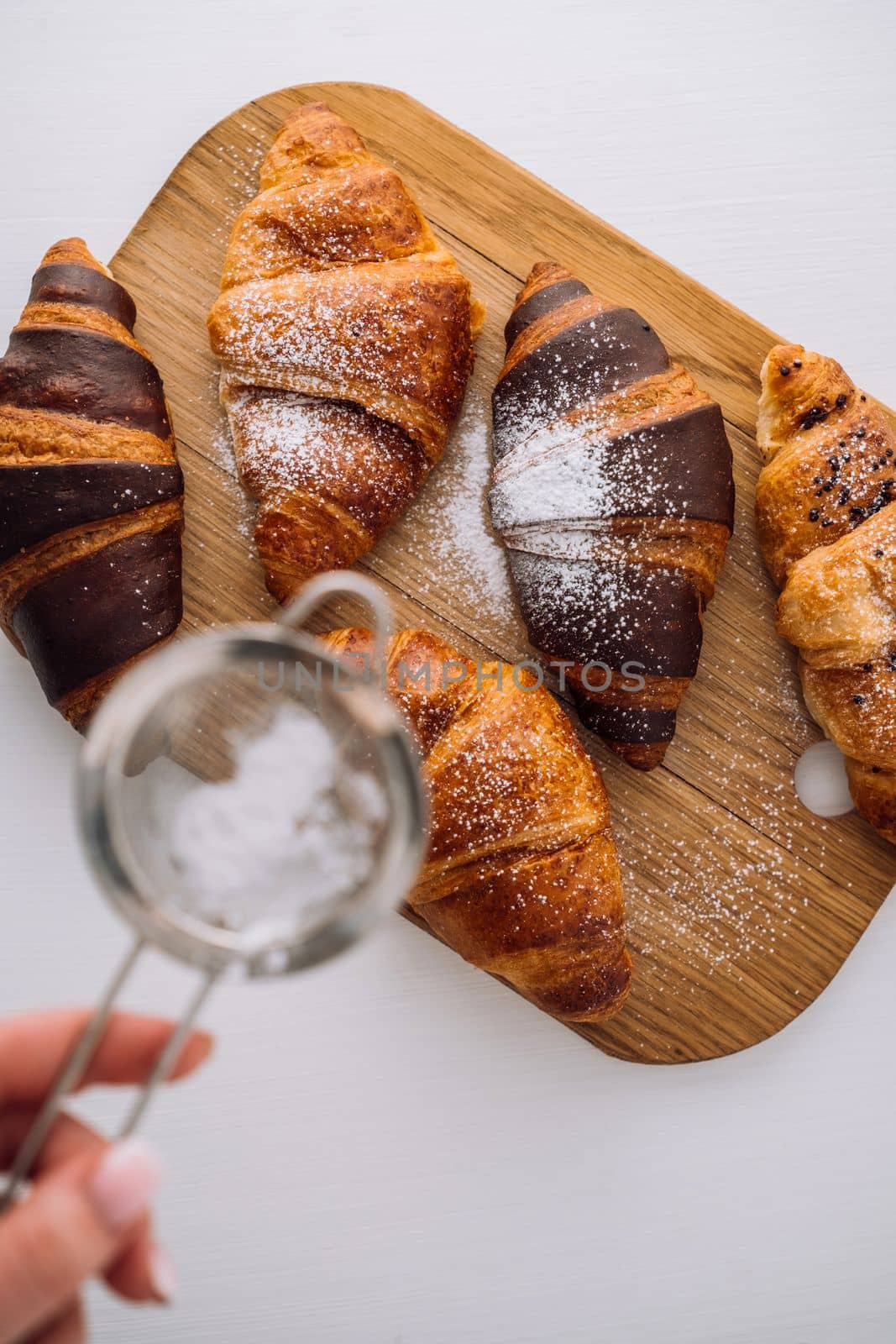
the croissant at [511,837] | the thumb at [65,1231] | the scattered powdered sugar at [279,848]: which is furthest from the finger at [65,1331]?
the croissant at [511,837]

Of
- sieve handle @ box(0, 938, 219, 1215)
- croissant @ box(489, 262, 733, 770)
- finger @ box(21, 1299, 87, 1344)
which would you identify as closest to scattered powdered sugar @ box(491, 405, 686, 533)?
croissant @ box(489, 262, 733, 770)

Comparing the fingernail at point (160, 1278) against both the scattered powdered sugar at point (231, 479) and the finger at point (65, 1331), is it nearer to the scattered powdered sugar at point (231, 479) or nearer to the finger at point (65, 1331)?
the finger at point (65, 1331)

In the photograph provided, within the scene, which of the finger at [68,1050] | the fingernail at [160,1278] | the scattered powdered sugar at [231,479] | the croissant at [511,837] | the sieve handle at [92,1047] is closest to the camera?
the sieve handle at [92,1047]

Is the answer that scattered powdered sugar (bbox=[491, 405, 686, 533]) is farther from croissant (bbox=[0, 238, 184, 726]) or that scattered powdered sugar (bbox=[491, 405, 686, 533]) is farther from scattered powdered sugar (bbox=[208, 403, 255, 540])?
croissant (bbox=[0, 238, 184, 726])

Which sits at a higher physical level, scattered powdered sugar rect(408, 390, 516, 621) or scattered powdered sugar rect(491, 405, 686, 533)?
scattered powdered sugar rect(491, 405, 686, 533)

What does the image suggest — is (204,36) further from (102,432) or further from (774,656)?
(774,656)

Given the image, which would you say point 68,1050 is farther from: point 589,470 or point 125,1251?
point 589,470

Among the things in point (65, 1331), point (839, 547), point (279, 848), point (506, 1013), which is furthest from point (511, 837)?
point (65, 1331)
